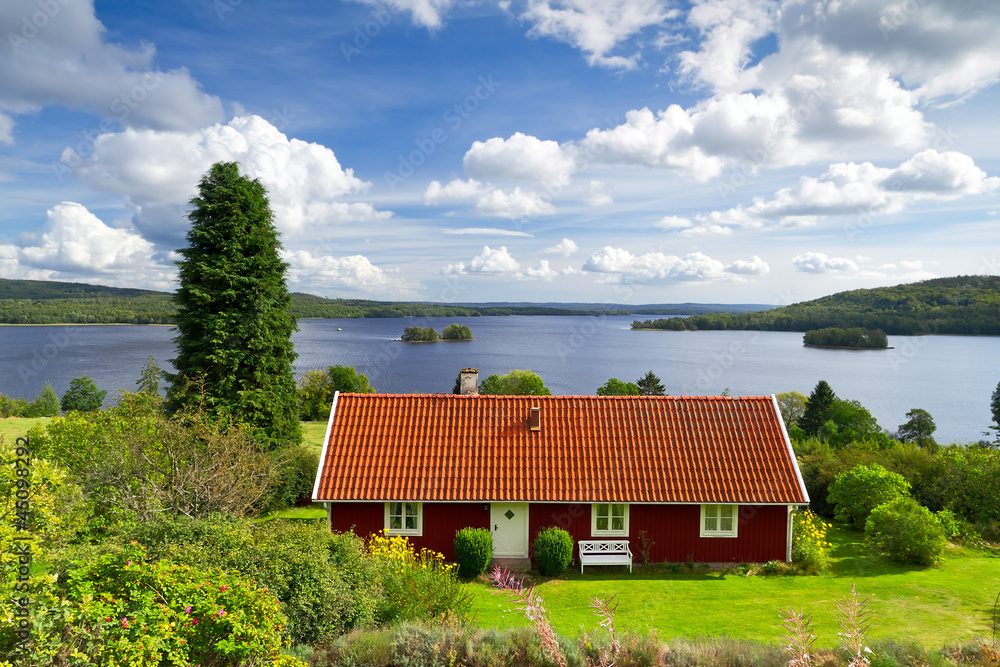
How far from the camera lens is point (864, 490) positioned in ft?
61.4

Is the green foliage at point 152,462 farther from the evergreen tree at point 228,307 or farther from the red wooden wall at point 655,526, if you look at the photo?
the red wooden wall at point 655,526

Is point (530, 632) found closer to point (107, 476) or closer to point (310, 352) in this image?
point (107, 476)

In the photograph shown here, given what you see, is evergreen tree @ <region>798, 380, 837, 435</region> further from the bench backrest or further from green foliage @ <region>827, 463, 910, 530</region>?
the bench backrest

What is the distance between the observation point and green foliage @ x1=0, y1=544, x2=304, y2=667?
6176mm

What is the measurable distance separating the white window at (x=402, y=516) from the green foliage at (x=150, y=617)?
25.4ft

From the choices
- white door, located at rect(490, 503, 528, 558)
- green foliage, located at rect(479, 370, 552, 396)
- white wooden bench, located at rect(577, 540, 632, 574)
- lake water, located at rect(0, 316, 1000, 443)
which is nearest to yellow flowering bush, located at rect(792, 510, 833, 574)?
white wooden bench, located at rect(577, 540, 632, 574)

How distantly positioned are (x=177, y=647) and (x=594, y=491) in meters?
10.9

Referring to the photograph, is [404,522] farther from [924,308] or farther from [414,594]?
[924,308]

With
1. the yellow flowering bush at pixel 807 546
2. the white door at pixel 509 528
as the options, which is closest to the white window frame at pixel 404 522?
the white door at pixel 509 528

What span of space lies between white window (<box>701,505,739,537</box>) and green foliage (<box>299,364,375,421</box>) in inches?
1561

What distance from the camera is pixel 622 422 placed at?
57.8 ft

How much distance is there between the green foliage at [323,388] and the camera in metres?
52.8

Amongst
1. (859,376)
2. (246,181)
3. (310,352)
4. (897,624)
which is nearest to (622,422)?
(897,624)

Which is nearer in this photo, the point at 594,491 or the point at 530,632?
the point at 530,632
